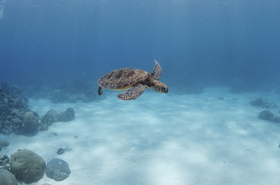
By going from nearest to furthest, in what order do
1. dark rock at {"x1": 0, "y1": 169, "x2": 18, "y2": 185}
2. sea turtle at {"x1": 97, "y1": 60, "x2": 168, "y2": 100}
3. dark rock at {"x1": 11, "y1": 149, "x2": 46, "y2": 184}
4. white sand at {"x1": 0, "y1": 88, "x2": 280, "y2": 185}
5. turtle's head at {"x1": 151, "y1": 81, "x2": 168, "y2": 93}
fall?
turtle's head at {"x1": 151, "y1": 81, "x2": 168, "y2": 93} → sea turtle at {"x1": 97, "y1": 60, "x2": 168, "y2": 100} → dark rock at {"x1": 0, "y1": 169, "x2": 18, "y2": 185} → dark rock at {"x1": 11, "y1": 149, "x2": 46, "y2": 184} → white sand at {"x1": 0, "y1": 88, "x2": 280, "y2": 185}

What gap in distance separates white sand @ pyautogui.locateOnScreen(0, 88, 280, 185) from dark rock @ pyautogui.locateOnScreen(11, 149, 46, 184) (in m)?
0.40

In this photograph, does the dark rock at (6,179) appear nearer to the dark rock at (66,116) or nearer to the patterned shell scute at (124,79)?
the patterned shell scute at (124,79)

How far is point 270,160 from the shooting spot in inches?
352

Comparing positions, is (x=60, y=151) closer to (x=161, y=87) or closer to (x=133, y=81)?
(x=133, y=81)

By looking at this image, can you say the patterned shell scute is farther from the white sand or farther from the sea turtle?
the white sand

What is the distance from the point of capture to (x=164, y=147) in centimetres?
984

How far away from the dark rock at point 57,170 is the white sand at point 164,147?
0.71 ft

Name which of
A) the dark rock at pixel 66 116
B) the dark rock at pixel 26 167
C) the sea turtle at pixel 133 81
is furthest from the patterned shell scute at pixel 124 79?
the dark rock at pixel 66 116

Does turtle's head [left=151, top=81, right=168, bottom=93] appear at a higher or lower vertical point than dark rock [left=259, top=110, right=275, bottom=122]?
higher

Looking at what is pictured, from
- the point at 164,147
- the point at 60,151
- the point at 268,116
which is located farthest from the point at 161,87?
the point at 268,116

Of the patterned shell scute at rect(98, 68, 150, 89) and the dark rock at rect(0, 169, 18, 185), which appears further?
the dark rock at rect(0, 169, 18, 185)

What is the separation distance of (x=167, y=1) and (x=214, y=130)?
50565mm

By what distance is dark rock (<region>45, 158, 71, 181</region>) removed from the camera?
712cm

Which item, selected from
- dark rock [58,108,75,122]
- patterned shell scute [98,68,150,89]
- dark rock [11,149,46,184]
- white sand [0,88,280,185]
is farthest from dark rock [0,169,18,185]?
dark rock [58,108,75,122]
